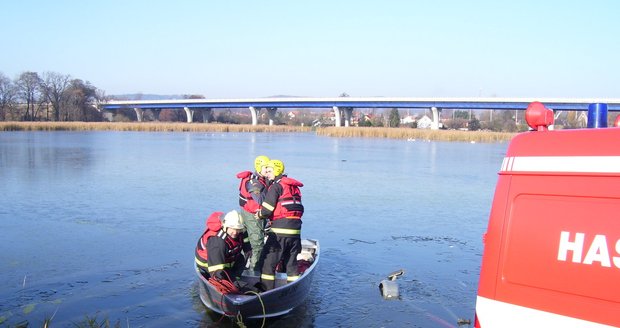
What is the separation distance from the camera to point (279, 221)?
24.2 feet

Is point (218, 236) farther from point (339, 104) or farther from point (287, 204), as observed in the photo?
point (339, 104)

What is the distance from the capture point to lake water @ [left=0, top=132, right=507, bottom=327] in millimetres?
7668

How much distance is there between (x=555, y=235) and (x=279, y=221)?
5007 millimetres

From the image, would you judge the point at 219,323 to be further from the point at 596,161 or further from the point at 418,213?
the point at 418,213

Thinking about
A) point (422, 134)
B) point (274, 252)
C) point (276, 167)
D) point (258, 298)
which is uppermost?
point (276, 167)

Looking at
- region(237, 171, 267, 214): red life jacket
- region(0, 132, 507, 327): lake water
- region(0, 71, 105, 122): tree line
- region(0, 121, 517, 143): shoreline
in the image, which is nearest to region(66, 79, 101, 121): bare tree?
region(0, 71, 105, 122): tree line

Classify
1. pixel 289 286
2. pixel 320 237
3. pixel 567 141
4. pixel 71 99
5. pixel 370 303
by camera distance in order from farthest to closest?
pixel 71 99 → pixel 320 237 → pixel 370 303 → pixel 289 286 → pixel 567 141

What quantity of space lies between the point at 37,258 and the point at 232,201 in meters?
6.68

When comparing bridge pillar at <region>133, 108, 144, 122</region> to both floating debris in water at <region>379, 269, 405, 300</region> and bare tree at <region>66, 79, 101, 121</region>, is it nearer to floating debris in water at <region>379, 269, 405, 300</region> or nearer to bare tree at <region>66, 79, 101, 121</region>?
bare tree at <region>66, 79, 101, 121</region>

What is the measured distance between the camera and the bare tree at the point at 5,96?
8775 centimetres

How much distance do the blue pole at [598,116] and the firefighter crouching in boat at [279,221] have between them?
450 centimetres

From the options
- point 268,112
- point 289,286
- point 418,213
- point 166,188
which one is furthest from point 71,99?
point 289,286

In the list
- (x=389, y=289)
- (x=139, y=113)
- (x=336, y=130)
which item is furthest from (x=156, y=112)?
(x=389, y=289)

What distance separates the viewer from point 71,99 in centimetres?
9450
